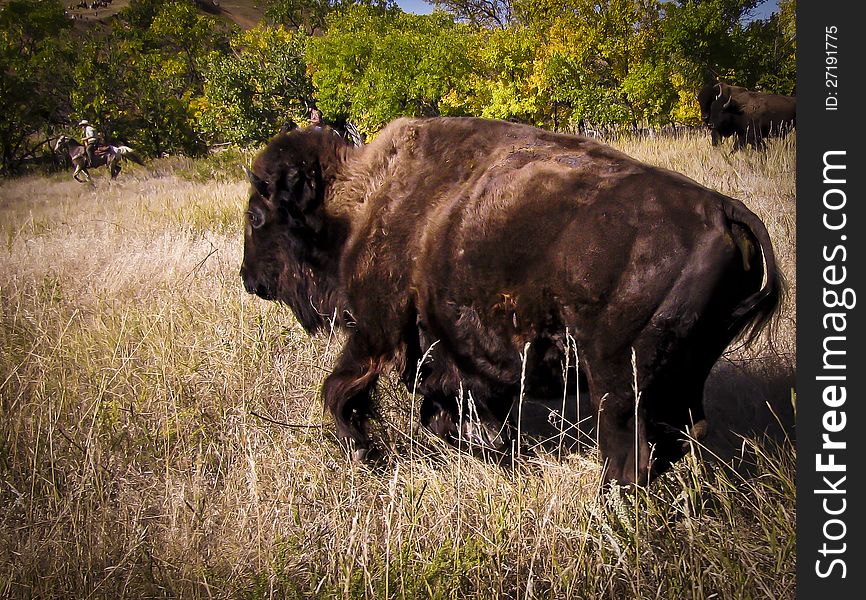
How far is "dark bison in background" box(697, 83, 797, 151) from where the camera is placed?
13750mm

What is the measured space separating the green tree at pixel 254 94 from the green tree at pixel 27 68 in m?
11.9

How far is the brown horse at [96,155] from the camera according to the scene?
55.6ft

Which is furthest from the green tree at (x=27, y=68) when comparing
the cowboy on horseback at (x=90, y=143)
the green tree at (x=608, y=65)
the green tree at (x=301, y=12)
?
the green tree at (x=301, y=12)

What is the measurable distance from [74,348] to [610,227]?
12.4 feet

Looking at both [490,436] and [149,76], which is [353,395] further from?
[149,76]

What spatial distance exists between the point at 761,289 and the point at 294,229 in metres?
2.36

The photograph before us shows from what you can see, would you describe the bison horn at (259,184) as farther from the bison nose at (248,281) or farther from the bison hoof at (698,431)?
the bison hoof at (698,431)

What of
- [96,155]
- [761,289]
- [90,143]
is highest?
[90,143]

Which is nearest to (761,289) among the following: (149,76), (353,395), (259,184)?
(353,395)

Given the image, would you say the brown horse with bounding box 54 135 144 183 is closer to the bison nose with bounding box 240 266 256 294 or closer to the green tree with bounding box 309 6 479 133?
the green tree with bounding box 309 6 479 133

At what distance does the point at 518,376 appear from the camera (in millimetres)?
2789

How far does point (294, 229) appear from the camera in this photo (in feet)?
11.2

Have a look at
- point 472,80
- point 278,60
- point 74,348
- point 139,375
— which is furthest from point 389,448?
point 278,60

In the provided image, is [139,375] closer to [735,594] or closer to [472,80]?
[735,594]
